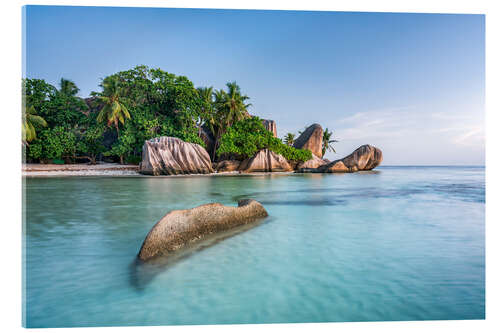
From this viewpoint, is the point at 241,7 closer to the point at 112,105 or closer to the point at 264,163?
the point at 112,105

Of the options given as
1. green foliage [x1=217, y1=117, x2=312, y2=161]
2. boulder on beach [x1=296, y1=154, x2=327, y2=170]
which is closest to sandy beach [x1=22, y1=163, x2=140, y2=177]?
green foliage [x1=217, y1=117, x2=312, y2=161]

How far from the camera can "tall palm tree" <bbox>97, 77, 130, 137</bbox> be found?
16.2m

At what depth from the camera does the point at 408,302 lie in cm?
181

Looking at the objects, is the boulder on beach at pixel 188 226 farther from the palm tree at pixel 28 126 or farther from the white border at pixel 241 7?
the palm tree at pixel 28 126

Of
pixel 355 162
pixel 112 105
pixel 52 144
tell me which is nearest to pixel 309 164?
pixel 355 162

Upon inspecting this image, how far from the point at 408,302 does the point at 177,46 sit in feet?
13.1

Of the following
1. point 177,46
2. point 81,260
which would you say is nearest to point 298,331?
point 81,260

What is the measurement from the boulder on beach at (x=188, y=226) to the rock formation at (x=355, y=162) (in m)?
17.1

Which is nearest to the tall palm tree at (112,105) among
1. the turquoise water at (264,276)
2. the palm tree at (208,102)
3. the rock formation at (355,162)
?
the palm tree at (208,102)

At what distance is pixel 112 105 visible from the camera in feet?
53.3

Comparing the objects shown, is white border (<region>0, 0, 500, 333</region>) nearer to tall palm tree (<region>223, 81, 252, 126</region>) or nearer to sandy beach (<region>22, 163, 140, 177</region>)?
sandy beach (<region>22, 163, 140, 177</region>)

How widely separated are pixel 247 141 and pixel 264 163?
79.8 inches

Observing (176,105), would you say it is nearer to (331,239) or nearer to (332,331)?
(331,239)

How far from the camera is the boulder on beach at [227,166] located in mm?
19172
